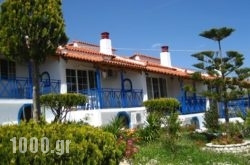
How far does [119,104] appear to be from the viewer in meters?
22.1

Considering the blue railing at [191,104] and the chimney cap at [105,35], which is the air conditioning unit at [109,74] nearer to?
the chimney cap at [105,35]

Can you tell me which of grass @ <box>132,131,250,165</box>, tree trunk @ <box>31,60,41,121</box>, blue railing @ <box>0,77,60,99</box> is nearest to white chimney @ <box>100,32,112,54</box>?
blue railing @ <box>0,77,60,99</box>

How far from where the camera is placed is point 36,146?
21.6ft

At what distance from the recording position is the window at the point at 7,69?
61.2 feet

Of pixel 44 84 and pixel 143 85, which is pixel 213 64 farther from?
Answer: pixel 44 84

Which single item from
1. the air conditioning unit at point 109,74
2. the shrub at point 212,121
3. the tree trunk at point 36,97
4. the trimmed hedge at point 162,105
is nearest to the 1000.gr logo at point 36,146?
the tree trunk at point 36,97

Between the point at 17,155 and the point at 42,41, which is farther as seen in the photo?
the point at 42,41

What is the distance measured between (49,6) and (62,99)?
632 centimetres

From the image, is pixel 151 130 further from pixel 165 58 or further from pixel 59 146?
pixel 165 58

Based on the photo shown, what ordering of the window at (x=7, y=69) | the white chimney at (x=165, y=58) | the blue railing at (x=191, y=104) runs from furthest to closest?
the white chimney at (x=165, y=58)
the blue railing at (x=191, y=104)
the window at (x=7, y=69)

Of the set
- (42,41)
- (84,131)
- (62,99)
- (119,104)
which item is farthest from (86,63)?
(84,131)

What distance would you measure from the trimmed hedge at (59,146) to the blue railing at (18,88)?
10.6 m

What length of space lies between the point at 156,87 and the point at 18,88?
39.9 feet

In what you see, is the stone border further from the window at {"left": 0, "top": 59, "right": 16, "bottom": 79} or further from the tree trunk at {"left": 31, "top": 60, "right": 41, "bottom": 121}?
the window at {"left": 0, "top": 59, "right": 16, "bottom": 79}
